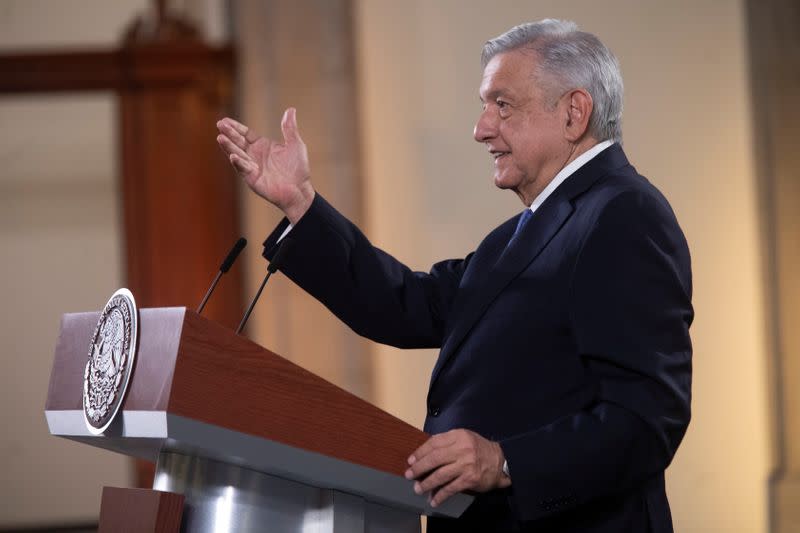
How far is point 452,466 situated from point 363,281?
2.58 feet

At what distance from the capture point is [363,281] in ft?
8.67

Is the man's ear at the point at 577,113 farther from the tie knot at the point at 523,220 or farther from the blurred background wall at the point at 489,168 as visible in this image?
the blurred background wall at the point at 489,168

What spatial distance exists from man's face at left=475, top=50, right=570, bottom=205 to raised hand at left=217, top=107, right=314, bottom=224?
14.7 inches

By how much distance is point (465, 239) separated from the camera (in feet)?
16.8

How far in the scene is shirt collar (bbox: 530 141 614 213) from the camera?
2478 millimetres

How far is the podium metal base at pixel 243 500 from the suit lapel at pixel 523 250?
56 centimetres

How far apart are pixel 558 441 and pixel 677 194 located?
3.24 metres

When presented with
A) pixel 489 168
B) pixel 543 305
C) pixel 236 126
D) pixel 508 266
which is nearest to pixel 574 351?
pixel 543 305

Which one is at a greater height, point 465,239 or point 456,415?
point 465,239

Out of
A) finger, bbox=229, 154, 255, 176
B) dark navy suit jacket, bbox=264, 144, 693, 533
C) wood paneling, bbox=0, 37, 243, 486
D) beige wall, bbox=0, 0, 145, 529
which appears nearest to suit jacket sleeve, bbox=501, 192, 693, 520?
dark navy suit jacket, bbox=264, 144, 693, 533

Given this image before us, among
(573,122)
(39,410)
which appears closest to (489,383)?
(573,122)

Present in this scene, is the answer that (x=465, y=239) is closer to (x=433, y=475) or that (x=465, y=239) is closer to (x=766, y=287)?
(x=766, y=287)

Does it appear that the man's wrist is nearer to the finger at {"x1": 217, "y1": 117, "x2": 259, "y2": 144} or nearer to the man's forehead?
the finger at {"x1": 217, "y1": 117, "x2": 259, "y2": 144}

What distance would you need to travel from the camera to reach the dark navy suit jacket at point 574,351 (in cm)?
204
